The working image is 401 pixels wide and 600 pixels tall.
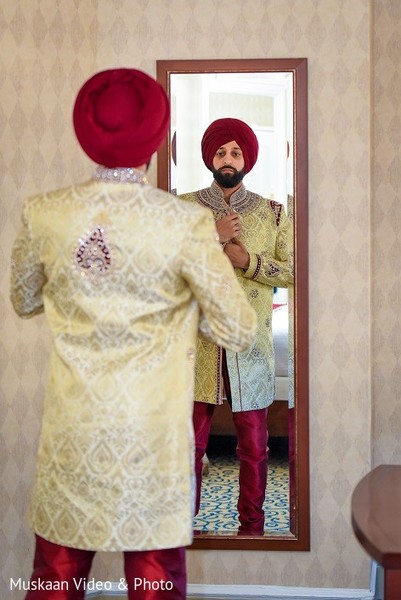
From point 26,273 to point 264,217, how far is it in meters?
1.21

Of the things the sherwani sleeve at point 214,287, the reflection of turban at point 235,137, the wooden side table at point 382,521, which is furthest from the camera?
the reflection of turban at point 235,137

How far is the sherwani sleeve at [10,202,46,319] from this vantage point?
6.50ft

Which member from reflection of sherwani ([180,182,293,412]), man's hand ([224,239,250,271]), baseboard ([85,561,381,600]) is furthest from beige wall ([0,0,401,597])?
man's hand ([224,239,250,271])

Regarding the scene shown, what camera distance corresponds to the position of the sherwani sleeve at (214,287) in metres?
1.91

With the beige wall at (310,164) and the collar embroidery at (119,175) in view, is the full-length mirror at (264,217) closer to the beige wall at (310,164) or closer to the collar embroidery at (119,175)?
the beige wall at (310,164)

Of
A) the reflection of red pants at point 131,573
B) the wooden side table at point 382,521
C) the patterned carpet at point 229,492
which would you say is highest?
the wooden side table at point 382,521

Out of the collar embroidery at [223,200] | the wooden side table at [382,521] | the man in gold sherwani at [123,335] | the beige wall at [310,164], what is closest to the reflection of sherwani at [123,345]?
the man in gold sherwani at [123,335]

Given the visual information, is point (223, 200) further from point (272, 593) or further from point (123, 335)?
point (272, 593)

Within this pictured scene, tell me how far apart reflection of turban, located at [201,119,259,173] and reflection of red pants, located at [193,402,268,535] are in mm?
828

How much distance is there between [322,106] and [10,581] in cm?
196

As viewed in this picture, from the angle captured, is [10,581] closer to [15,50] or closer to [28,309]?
[28,309]

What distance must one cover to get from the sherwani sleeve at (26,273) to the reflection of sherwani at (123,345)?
0.04 ft

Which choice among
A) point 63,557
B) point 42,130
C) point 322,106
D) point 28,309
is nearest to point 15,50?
point 42,130

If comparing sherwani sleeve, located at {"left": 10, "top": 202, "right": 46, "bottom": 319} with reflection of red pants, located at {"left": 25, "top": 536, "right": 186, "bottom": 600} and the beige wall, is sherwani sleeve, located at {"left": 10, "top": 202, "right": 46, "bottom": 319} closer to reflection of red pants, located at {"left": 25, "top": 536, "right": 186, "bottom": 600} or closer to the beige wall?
reflection of red pants, located at {"left": 25, "top": 536, "right": 186, "bottom": 600}
